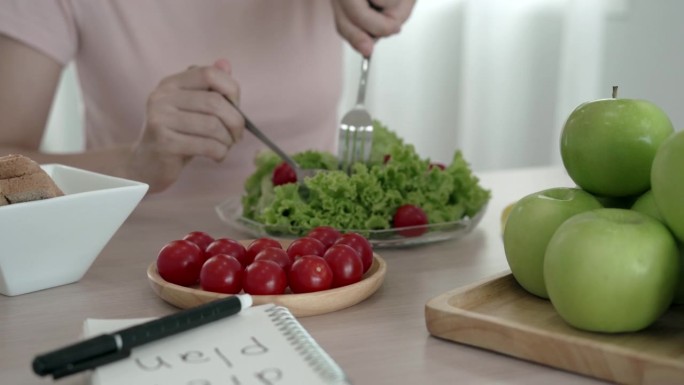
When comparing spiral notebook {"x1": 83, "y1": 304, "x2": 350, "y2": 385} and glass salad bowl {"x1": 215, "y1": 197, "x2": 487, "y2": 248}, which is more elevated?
spiral notebook {"x1": 83, "y1": 304, "x2": 350, "y2": 385}

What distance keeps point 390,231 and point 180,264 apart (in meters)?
0.27

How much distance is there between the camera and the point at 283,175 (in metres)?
1.14

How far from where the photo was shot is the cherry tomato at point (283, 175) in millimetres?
1138

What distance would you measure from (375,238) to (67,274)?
34cm

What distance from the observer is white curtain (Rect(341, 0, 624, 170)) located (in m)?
2.60

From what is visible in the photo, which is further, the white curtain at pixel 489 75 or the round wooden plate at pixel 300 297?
the white curtain at pixel 489 75

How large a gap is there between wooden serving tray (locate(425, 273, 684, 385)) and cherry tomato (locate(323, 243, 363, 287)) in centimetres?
10

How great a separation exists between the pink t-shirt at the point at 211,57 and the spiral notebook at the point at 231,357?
0.96 m

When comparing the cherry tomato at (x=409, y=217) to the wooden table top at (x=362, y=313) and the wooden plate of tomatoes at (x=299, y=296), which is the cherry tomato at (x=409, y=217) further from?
the wooden plate of tomatoes at (x=299, y=296)

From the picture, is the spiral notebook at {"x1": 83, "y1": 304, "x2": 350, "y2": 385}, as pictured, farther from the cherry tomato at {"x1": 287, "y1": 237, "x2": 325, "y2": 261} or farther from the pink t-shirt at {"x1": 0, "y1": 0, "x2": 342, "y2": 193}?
the pink t-shirt at {"x1": 0, "y1": 0, "x2": 342, "y2": 193}

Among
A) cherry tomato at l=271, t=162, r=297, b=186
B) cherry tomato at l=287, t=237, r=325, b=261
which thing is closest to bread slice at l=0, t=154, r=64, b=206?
cherry tomato at l=287, t=237, r=325, b=261

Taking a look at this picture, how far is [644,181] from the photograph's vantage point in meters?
0.79

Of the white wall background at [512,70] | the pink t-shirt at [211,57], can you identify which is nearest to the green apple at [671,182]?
the pink t-shirt at [211,57]

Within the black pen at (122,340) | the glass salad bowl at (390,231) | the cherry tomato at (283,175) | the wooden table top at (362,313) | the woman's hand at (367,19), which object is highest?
the woman's hand at (367,19)
